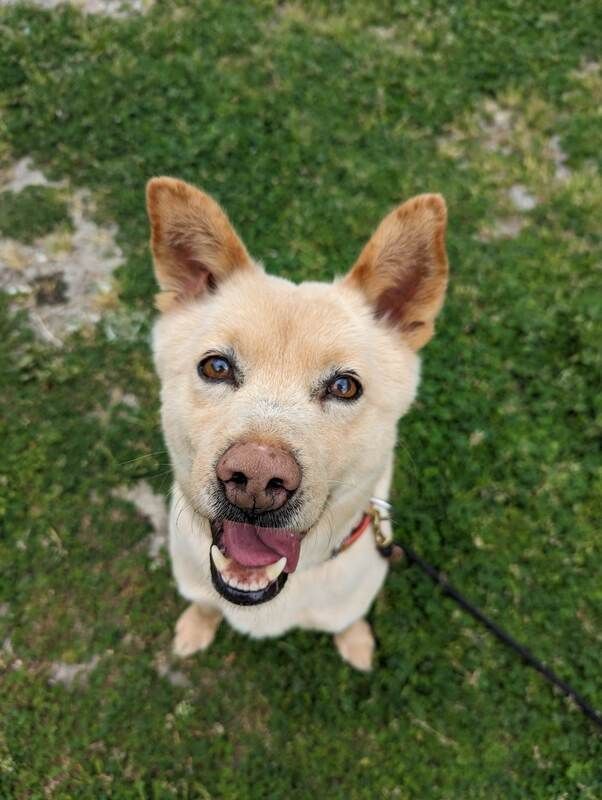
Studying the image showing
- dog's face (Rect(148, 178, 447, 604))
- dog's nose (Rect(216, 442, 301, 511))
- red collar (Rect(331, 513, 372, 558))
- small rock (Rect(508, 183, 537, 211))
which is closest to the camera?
dog's nose (Rect(216, 442, 301, 511))

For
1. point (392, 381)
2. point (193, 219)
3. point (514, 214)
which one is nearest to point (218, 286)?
point (193, 219)

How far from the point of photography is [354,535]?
3.09 meters

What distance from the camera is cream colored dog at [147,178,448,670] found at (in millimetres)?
2225

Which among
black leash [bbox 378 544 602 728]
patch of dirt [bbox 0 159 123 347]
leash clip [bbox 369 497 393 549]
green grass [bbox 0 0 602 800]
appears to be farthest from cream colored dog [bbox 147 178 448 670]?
patch of dirt [bbox 0 159 123 347]

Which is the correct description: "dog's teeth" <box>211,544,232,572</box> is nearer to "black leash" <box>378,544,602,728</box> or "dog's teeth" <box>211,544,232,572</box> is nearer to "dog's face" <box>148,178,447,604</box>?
"dog's face" <box>148,178,447,604</box>

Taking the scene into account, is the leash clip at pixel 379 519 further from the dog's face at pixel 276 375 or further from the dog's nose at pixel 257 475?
the dog's nose at pixel 257 475

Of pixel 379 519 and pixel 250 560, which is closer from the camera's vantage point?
pixel 250 560

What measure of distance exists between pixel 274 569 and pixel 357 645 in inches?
68.5

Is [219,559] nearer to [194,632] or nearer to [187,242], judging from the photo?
[187,242]

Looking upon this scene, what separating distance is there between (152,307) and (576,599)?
12.5ft

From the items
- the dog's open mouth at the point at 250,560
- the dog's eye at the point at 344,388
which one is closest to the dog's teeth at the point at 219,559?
the dog's open mouth at the point at 250,560

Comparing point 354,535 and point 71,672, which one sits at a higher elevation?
point 354,535

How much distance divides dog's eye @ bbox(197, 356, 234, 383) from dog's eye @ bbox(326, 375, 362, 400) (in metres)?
0.42

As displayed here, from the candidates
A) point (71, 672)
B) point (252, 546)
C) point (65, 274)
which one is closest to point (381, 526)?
point (252, 546)
